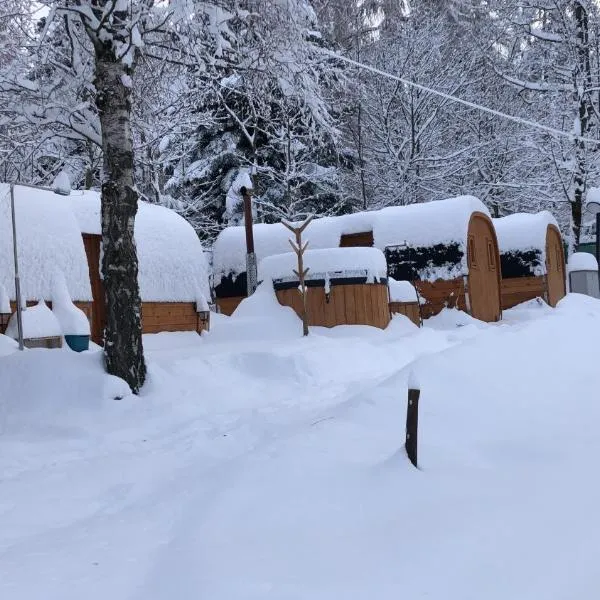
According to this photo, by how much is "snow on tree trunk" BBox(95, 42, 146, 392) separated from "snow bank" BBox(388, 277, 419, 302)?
9929 mm

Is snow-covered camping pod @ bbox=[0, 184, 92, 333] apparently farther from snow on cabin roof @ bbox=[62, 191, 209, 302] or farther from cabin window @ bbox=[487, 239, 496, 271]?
cabin window @ bbox=[487, 239, 496, 271]

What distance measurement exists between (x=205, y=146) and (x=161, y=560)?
81.8 ft

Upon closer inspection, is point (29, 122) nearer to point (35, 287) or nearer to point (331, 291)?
point (35, 287)

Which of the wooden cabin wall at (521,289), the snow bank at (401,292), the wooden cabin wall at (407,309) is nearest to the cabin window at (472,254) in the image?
the snow bank at (401,292)

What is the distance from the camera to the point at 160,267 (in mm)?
14711

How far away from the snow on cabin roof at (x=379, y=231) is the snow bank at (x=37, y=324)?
34.3ft

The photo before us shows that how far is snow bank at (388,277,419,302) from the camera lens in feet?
55.4

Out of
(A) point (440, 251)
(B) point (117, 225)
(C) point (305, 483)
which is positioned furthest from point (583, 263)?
(C) point (305, 483)

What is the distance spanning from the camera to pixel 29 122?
8.27 metres

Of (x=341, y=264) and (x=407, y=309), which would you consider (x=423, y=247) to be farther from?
(x=341, y=264)

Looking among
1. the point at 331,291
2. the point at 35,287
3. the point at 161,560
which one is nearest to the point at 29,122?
the point at 35,287

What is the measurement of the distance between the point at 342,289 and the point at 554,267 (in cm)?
1183

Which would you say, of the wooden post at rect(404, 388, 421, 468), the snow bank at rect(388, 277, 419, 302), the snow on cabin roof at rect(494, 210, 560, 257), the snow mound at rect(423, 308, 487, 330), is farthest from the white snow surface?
the wooden post at rect(404, 388, 421, 468)

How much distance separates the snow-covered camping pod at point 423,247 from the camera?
18719mm
